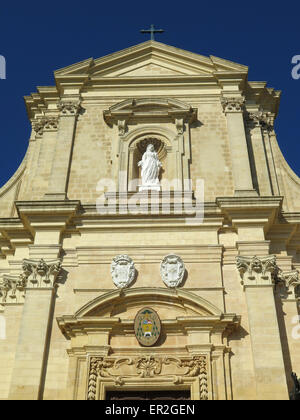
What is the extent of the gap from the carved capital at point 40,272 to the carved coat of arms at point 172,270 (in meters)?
2.73

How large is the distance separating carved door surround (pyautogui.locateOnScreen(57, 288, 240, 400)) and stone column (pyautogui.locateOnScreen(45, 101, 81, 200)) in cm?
387

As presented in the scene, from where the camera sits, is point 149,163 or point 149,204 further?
point 149,163

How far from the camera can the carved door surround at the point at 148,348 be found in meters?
12.9

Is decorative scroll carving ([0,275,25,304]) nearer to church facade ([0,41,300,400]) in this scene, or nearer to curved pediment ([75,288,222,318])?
church facade ([0,41,300,400])

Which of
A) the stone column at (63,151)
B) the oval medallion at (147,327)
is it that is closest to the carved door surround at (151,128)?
the stone column at (63,151)

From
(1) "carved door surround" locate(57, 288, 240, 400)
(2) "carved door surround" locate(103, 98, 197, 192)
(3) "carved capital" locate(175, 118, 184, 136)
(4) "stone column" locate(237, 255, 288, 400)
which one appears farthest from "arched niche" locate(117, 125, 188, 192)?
(1) "carved door surround" locate(57, 288, 240, 400)

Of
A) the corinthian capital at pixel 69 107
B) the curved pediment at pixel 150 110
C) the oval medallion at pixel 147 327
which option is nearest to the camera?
the oval medallion at pixel 147 327

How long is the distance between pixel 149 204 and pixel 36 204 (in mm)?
3066

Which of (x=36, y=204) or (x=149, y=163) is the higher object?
(x=149, y=163)

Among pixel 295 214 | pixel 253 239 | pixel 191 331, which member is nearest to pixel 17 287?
pixel 191 331

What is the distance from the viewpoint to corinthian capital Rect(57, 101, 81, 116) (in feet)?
59.5

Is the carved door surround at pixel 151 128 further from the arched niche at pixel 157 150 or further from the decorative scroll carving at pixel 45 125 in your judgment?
the decorative scroll carving at pixel 45 125

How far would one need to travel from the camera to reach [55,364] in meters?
13.2
